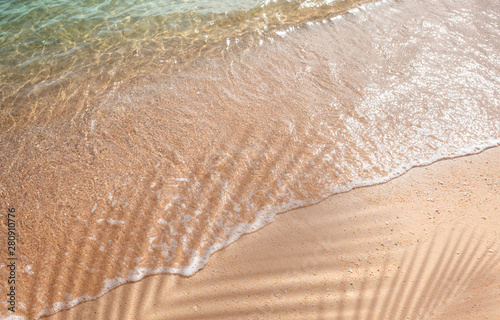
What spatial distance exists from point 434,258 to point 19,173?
13.7 ft

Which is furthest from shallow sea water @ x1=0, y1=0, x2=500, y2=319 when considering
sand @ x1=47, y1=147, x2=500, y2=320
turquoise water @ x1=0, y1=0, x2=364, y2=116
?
sand @ x1=47, y1=147, x2=500, y2=320

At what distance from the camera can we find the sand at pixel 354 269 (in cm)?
237

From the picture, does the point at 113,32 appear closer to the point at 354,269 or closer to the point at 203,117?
the point at 203,117

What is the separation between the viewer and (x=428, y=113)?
3916 mm

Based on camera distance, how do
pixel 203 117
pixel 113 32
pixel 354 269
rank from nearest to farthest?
pixel 354 269 < pixel 203 117 < pixel 113 32

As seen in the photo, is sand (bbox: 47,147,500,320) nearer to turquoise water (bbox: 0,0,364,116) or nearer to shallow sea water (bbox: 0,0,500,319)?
shallow sea water (bbox: 0,0,500,319)

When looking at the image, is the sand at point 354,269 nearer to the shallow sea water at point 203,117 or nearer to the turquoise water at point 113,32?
the shallow sea water at point 203,117

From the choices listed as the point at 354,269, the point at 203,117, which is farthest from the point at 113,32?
the point at 354,269

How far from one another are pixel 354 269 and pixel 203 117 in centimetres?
248

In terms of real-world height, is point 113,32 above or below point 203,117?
above

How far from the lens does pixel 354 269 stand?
258cm

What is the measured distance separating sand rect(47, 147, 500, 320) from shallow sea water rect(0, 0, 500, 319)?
17 cm

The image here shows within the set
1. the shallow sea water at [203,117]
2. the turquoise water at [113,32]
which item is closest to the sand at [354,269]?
the shallow sea water at [203,117]

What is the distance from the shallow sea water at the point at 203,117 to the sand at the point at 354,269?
0.17 metres
